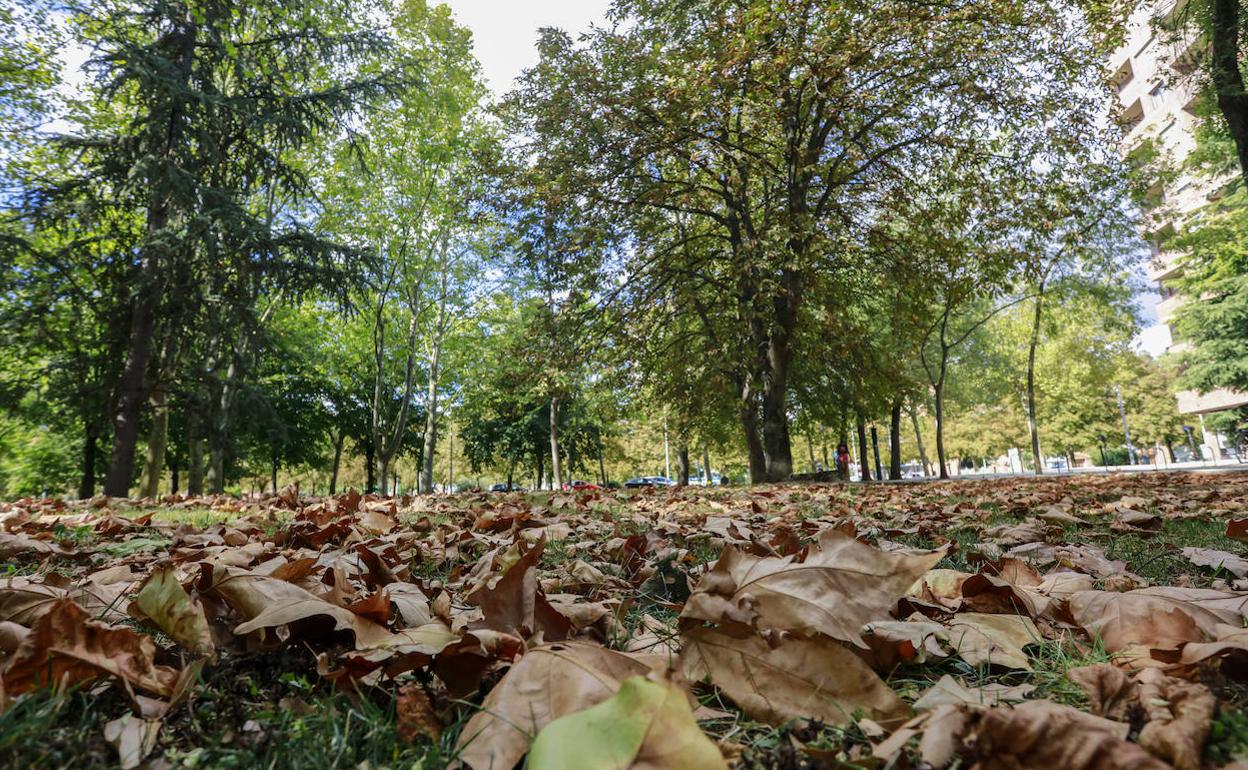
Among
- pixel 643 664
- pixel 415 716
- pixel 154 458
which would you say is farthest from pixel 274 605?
pixel 154 458

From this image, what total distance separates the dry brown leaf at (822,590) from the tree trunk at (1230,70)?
8980mm

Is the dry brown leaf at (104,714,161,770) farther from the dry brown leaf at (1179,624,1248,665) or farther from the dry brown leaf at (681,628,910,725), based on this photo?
the dry brown leaf at (1179,624,1248,665)

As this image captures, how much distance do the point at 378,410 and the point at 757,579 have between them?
1930cm

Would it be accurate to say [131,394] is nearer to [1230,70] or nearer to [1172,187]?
[1230,70]

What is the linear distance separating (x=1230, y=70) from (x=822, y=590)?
9.54m

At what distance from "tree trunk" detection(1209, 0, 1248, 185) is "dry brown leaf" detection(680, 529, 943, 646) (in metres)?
8.98

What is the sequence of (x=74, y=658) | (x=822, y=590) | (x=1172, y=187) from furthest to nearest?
(x=1172, y=187) < (x=822, y=590) < (x=74, y=658)

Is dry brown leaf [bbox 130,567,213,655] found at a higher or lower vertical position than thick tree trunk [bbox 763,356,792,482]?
lower

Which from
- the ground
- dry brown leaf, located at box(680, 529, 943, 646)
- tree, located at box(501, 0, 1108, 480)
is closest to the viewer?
the ground

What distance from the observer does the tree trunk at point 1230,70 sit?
22.0 feet

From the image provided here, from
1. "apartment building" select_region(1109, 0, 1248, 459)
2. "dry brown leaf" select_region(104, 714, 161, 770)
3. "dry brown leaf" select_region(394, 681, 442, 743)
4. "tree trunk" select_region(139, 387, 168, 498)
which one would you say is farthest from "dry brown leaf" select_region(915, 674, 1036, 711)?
"apartment building" select_region(1109, 0, 1248, 459)

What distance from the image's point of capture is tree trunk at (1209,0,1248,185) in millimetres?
6695

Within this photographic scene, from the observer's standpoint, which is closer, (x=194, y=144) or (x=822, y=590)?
(x=822, y=590)

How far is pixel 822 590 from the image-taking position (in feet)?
3.63
